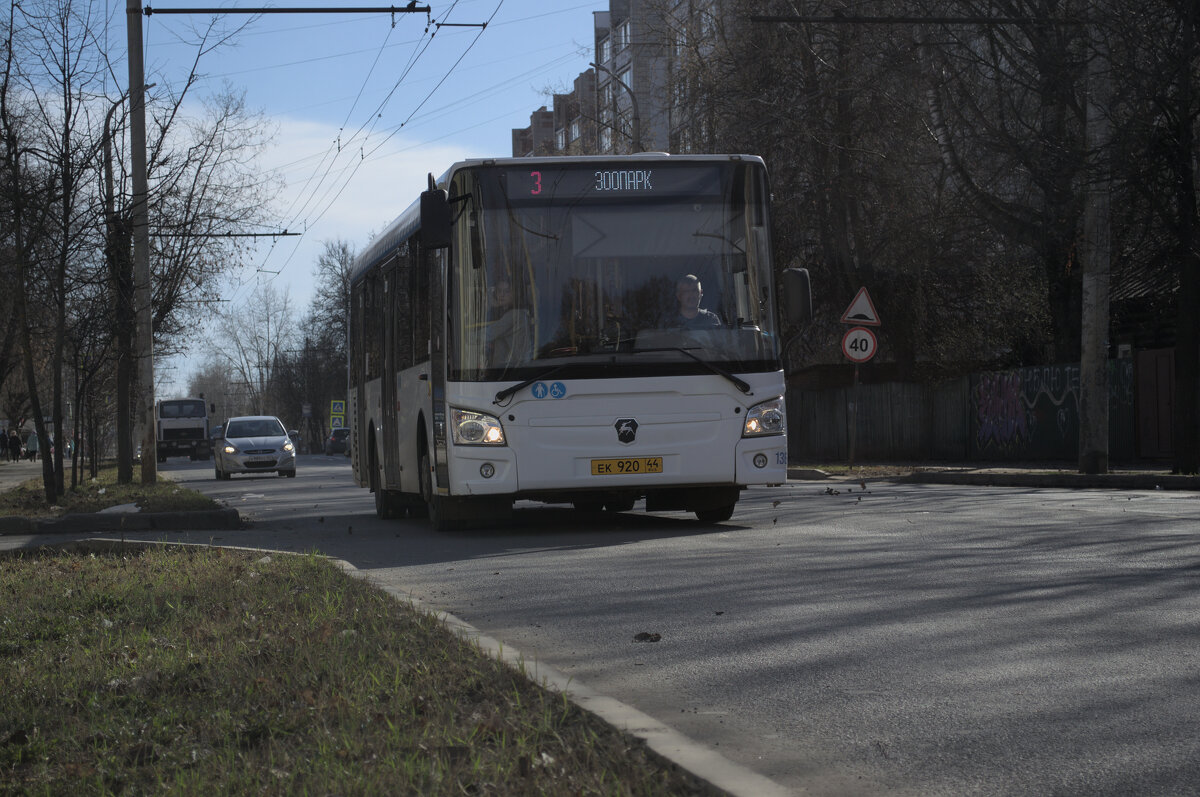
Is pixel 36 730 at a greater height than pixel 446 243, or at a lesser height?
lesser

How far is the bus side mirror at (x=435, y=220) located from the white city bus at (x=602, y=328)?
0.05ft

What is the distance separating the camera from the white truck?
6625 centimetres

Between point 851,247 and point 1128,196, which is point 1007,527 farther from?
point 851,247

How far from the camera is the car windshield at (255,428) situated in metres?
38.5

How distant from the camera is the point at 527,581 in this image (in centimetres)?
920

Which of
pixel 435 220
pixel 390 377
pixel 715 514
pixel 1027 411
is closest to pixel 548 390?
pixel 435 220

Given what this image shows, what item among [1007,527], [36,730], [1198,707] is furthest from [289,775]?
[1007,527]

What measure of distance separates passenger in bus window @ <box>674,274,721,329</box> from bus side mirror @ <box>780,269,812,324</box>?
2.13 ft

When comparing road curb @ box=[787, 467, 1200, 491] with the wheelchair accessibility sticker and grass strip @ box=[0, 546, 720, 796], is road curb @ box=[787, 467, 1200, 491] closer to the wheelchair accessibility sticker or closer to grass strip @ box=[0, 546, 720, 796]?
the wheelchair accessibility sticker

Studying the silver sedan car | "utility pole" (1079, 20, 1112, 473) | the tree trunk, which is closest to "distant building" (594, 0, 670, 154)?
the silver sedan car

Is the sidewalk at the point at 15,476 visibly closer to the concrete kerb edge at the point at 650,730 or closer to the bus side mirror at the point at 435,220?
the bus side mirror at the point at 435,220

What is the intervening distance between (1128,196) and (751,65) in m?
11.0

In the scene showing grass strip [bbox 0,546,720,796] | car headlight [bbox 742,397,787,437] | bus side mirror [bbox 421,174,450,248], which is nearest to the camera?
grass strip [bbox 0,546,720,796]

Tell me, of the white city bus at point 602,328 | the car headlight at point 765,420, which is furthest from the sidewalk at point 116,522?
the car headlight at point 765,420
